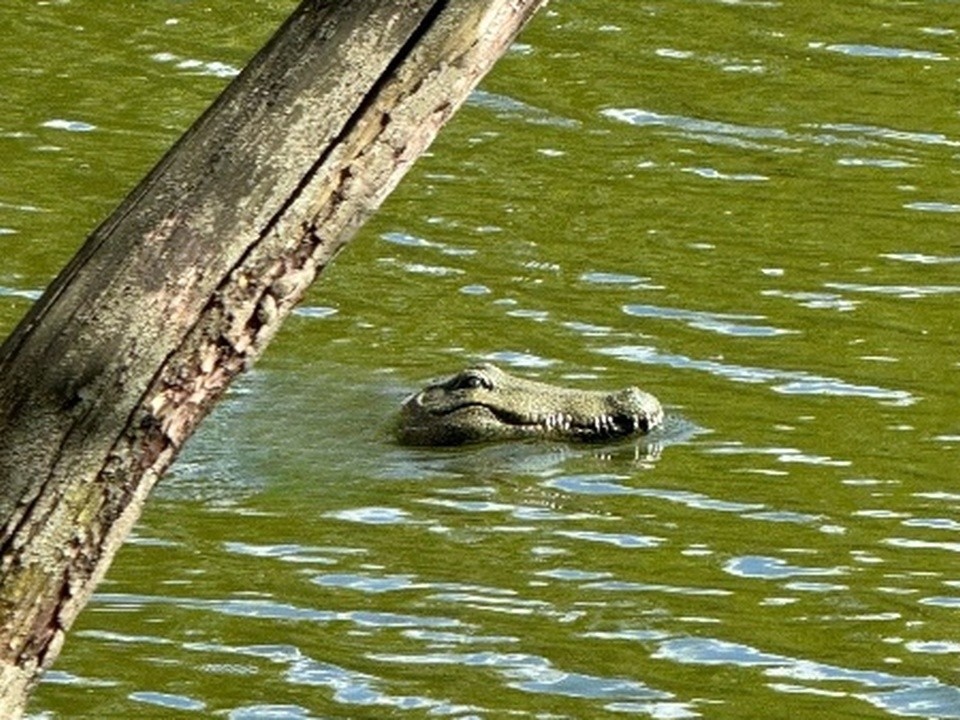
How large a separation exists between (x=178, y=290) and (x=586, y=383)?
781 centimetres

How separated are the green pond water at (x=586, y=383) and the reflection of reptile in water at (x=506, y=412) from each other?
85 mm

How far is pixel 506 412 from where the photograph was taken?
12000mm

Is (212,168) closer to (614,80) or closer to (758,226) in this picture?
(758,226)

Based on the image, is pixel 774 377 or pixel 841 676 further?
pixel 774 377

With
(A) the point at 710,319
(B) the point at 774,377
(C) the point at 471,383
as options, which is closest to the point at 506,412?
(C) the point at 471,383

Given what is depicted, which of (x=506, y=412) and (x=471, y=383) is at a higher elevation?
(x=471, y=383)

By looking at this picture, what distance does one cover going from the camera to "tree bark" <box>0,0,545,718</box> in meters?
4.75

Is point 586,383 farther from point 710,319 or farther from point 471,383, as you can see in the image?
point 710,319

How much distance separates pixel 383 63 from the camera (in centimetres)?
492

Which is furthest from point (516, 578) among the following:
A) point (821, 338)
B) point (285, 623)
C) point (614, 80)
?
point (614, 80)

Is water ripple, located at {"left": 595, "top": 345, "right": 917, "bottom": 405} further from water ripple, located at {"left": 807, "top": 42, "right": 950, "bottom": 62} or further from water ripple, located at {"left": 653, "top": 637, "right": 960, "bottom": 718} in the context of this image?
water ripple, located at {"left": 807, "top": 42, "right": 950, "bottom": 62}

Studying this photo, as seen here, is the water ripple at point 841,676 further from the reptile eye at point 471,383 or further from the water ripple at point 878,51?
the water ripple at point 878,51

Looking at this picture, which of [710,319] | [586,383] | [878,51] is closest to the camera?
[586,383]

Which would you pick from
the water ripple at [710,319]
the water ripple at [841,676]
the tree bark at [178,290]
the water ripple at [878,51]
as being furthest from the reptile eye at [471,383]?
the tree bark at [178,290]
